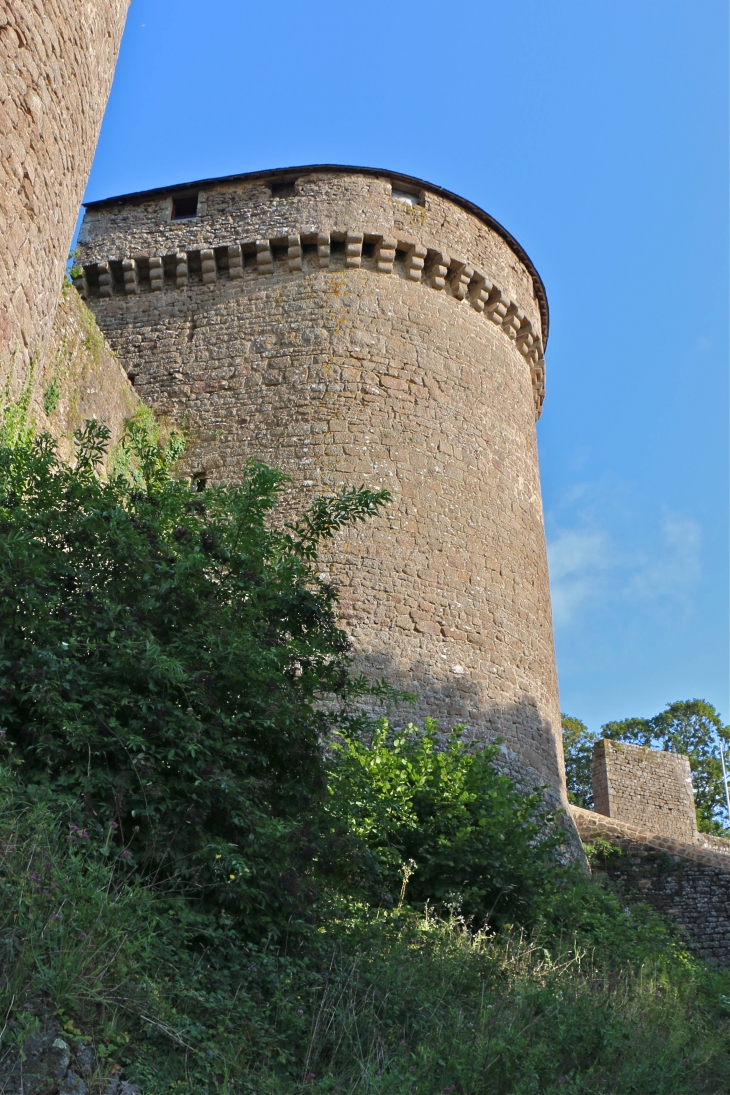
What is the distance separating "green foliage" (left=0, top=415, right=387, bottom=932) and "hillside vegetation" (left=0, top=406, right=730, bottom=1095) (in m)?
0.01

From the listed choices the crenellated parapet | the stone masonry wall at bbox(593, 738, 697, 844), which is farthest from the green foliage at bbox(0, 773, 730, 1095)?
the stone masonry wall at bbox(593, 738, 697, 844)

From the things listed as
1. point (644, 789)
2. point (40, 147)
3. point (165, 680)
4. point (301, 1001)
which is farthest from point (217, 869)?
point (644, 789)

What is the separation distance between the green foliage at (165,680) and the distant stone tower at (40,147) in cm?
88

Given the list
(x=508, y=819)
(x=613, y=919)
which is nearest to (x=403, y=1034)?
(x=508, y=819)

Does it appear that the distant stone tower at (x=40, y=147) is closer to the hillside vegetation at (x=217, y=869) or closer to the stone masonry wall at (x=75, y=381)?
the hillside vegetation at (x=217, y=869)

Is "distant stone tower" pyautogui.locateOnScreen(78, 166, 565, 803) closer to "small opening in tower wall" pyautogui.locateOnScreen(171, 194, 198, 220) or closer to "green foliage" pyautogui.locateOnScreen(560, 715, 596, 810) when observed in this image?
"small opening in tower wall" pyautogui.locateOnScreen(171, 194, 198, 220)

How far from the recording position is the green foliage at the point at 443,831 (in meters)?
7.25

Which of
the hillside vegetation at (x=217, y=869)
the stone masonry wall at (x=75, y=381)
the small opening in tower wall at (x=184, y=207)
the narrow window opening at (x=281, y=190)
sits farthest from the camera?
the small opening in tower wall at (x=184, y=207)

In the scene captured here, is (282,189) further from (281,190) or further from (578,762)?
(578,762)

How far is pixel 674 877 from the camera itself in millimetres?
11781

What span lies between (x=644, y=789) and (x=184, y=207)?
36.6 ft

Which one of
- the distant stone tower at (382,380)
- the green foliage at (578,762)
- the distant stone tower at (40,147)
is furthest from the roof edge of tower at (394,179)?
the green foliage at (578,762)

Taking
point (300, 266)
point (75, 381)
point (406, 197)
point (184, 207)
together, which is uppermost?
point (406, 197)

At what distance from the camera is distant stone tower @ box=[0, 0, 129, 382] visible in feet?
17.4
